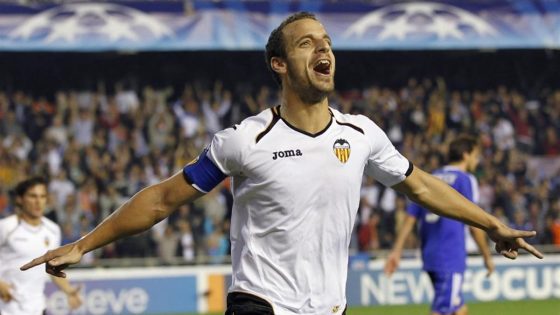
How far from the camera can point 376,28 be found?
21609mm

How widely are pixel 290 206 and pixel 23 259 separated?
591cm

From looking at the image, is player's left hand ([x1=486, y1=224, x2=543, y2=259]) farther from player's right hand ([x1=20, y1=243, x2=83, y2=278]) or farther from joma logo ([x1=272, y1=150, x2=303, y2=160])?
player's right hand ([x1=20, y1=243, x2=83, y2=278])

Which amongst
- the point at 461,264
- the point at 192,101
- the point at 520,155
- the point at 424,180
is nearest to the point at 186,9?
the point at 192,101

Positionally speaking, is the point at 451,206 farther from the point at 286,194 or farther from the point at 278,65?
the point at 278,65

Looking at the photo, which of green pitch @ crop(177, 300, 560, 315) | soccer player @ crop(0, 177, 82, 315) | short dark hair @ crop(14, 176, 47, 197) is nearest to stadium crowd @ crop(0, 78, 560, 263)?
green pitch @ crop(177, 300, 560, 315)

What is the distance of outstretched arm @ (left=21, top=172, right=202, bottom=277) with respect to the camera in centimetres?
578

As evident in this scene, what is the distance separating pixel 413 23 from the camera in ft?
70.6

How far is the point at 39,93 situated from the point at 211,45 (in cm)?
391

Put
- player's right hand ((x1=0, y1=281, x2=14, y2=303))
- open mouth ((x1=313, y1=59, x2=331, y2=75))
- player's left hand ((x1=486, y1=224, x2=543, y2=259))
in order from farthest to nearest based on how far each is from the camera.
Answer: player's right hand ((x1=0, y1=281, x2=14, y2=303)) → player's left hand ((x1=486, y1=224, x2=543, y2=259)) → open mouth ((x1=313, y1=59, x2=331, y2=75))

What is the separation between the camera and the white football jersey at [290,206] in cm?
573

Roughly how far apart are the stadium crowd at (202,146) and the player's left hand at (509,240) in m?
11.9

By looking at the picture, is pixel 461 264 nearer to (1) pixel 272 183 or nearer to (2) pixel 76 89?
(1) pixel 272 183

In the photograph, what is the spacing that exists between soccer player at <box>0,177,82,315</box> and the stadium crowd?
264 inches

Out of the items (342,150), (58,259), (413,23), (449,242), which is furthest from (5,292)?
(413,23)
